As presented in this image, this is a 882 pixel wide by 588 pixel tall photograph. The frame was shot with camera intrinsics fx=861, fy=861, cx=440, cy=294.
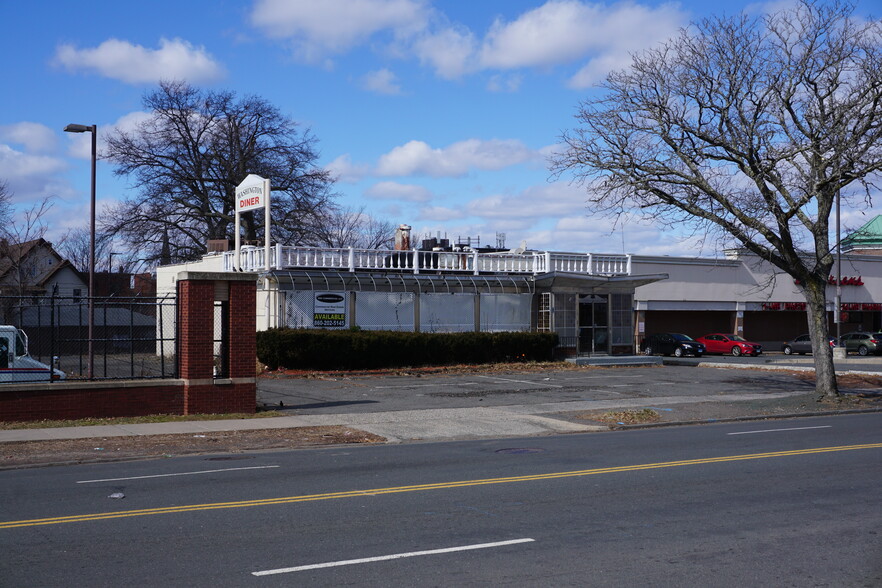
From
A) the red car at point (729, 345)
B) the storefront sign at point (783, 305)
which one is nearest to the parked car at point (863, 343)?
the storefront sign at point (783, 305)

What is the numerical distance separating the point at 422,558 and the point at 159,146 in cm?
4703

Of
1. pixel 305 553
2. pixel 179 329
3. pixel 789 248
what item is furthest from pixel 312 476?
pixel 789 248

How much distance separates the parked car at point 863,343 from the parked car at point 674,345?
9.47 metres

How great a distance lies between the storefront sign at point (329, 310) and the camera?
34.3 metres

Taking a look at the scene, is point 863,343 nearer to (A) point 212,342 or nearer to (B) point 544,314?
(B) point 544,314

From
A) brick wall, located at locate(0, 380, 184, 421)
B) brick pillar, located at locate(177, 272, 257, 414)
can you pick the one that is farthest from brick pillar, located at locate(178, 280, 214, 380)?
brick wall, located at locate(0, 380, 184, 421)

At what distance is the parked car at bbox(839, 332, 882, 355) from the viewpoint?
169ft

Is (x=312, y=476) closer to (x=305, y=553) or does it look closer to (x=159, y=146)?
(x=305, y=553)

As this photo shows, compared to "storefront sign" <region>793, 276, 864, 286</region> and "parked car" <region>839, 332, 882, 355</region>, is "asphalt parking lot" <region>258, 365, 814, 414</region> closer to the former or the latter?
"parked car" <region>839, 332, 882, 355</region>

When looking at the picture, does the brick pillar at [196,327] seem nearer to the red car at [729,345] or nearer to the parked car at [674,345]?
the parked car at [674,345]

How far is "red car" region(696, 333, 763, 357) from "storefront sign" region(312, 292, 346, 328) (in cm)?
2650

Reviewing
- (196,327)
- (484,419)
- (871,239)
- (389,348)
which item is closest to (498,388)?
(389,348)

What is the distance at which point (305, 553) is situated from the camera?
25.1 ft

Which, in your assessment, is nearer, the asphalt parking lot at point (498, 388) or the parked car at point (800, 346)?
the asphalt parking lot at point (498, 388)
